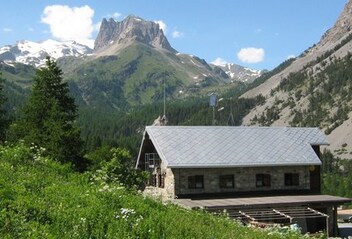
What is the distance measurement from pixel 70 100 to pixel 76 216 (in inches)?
1370

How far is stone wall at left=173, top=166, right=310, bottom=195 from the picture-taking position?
107ft

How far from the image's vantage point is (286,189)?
115 feet

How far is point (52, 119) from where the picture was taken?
34.2 meters

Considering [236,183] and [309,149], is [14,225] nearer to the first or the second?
[236,183]

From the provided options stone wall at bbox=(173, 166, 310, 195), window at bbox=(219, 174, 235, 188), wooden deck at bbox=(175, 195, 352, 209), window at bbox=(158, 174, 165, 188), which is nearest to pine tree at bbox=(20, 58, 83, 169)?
window at bbox=(158, 174, 165, 188)

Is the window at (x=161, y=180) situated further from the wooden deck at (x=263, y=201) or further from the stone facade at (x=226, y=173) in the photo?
the wooden deck at (x=263, y=201)

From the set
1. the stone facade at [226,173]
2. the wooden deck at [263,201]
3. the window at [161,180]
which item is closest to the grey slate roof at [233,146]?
the stone facade at [226,173]

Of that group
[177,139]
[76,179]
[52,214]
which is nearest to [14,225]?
[52,214]

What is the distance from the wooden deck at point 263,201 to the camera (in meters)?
29.5

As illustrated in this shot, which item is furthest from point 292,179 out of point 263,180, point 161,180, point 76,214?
point 76,214

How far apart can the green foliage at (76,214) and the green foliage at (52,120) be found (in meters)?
18.2

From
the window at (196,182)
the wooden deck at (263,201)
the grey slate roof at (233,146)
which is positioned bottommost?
the wooden deck at (263,201)

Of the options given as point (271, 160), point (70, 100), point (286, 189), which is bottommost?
point (286, 189)

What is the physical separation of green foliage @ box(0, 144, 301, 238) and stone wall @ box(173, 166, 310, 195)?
19.4m
